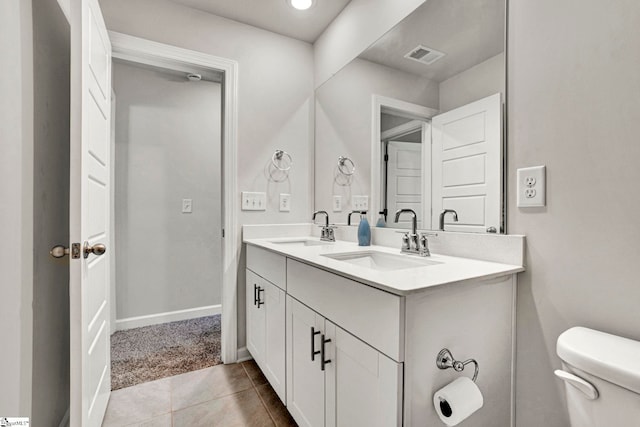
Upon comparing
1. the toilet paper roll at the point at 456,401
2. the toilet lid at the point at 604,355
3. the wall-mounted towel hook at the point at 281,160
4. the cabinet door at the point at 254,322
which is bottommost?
the cabinet door at the point at 254,322

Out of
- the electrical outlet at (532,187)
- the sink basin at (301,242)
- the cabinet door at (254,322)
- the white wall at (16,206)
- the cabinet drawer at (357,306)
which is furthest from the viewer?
the sink basin at (301,242)

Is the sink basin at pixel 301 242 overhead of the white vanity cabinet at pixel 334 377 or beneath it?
overhead

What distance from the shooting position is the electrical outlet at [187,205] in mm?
2779

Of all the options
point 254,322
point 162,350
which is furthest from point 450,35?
point 162,350

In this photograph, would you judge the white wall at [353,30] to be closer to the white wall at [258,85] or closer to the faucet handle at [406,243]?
the white wall at [258,85]

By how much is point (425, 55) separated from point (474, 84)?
344 mm

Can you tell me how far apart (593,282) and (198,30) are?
2.37 metres

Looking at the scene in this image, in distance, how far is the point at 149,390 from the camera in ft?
5.43

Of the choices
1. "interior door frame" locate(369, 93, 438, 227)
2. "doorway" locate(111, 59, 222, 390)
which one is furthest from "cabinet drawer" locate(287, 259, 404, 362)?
"doorway" locate(111, 59, 222, 390)

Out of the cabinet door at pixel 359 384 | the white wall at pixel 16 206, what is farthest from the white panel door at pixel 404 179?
the white wall at pixel 16 206

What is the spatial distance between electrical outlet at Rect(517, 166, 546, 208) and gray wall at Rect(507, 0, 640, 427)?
2 centimetres

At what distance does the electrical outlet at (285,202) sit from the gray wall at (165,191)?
103 centimetres

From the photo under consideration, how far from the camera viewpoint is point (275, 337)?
1.49 metres

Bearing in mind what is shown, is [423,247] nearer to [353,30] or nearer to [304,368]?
[304,368]
